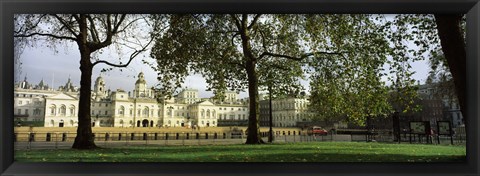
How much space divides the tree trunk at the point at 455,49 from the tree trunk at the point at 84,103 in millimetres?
7221

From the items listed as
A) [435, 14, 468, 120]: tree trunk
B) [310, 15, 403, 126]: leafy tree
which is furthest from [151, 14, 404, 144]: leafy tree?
[435, 14, 468, 120]: tree trunk

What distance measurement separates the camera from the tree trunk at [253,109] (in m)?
8.28

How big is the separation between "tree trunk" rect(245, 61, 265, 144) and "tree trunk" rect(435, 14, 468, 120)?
161 inches

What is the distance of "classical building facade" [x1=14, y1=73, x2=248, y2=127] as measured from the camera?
21.6 feet

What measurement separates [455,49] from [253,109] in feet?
15.6

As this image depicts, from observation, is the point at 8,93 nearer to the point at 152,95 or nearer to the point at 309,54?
the point at 152,95

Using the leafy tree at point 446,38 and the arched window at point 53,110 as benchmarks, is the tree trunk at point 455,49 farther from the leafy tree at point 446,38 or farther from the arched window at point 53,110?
the arched window at point 53,110

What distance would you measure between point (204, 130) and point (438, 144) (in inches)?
228

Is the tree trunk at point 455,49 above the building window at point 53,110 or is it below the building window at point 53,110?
above

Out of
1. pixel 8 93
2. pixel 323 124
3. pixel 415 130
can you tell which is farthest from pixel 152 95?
pixel 415 130

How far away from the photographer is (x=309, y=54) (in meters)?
7.98

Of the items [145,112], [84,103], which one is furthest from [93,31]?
[145,112]

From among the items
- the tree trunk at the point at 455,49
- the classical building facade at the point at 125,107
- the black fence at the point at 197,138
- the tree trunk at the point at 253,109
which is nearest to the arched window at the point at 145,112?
the classical building facade at the point at 125,107

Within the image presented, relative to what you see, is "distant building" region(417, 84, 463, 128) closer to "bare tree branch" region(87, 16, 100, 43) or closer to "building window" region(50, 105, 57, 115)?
"bare tree branch" region(87, 16, 100, 43)
